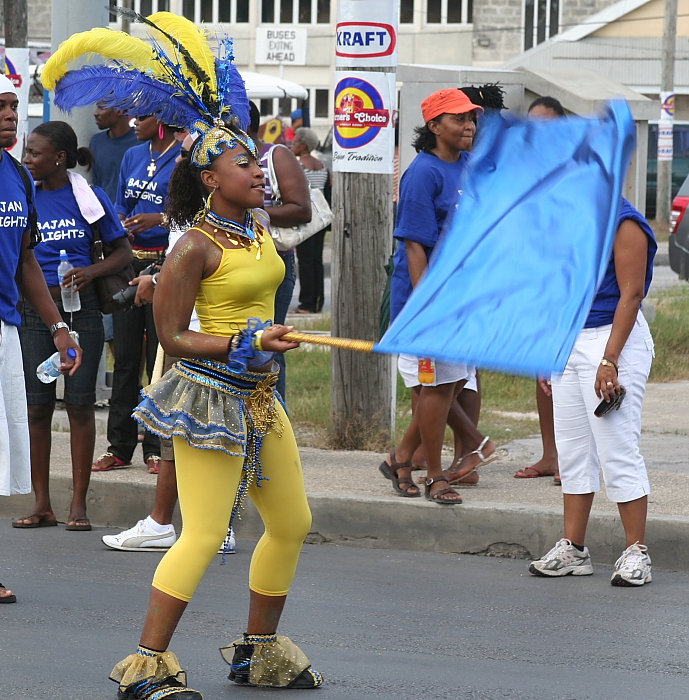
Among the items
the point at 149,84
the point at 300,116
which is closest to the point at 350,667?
the point at 149,84

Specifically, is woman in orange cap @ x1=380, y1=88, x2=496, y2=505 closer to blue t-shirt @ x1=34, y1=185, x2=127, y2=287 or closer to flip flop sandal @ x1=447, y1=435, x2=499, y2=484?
flip flop sandal @ x1=447, y1=435, x2=499, y2=484

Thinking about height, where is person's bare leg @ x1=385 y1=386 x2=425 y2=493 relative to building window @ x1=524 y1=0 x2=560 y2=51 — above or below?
below

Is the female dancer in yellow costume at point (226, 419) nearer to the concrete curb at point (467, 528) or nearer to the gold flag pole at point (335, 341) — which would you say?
the gold flag pole at point (335, 341)

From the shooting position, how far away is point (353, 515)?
6.61 m

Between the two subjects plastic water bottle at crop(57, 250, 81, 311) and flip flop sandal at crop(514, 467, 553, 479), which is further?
flip flop sandal at crop(514, 467, 553, 479)

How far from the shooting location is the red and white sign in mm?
7836

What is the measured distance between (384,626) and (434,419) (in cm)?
160

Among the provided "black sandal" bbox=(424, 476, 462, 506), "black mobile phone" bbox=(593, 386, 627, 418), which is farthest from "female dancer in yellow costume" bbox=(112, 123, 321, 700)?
"black sandal" bbox=(424, 476, 462, 506)

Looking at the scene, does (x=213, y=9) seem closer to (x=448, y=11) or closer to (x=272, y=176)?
(x=448, y=11)

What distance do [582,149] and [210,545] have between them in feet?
5.68

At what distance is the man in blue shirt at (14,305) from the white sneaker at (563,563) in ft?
7.35

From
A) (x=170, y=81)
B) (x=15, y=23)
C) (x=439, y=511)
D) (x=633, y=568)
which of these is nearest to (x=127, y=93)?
(x=170, y=81)

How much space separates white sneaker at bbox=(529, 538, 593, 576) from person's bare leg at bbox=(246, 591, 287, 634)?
72.0 inches

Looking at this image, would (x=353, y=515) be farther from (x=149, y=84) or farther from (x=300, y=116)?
(x=300, y=116)
